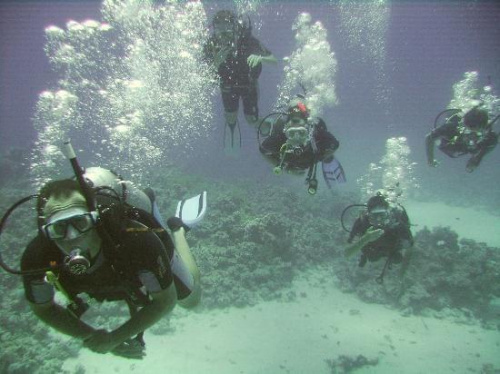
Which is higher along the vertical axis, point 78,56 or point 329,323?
point 78,56

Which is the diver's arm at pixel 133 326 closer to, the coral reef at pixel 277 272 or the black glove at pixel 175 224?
the black glove at pixel 175 224

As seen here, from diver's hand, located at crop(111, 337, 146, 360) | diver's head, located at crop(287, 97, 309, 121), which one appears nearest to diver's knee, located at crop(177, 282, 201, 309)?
diver's hand, located at crop(111, 337, 146, 360)

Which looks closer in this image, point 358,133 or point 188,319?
point 188,319

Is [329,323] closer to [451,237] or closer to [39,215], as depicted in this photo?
[451,237]

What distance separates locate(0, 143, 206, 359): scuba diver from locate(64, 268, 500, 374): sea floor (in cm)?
438

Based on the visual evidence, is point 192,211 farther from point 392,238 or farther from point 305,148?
point 392,238

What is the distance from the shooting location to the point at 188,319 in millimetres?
7797

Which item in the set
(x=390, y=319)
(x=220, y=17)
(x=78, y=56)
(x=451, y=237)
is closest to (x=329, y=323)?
(x=390, y=319)

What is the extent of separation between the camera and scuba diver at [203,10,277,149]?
6.23 metres

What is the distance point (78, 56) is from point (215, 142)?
16.5m

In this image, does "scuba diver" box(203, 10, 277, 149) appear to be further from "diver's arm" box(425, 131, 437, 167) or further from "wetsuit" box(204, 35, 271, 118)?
"diver's arm" box(425, 131, 437, 167)

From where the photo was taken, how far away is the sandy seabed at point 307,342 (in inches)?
257

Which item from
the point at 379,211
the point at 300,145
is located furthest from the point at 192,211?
the point at 379,211

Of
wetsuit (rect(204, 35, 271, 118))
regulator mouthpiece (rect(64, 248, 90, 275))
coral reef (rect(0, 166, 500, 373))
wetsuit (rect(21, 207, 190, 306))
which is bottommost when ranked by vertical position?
coral reef (rect(0, 166, 500, 373))
